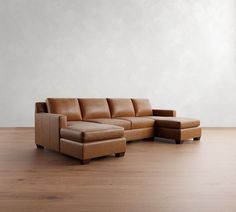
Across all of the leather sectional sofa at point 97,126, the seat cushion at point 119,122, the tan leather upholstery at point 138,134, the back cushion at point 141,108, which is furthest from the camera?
the back cushion at point 141,108

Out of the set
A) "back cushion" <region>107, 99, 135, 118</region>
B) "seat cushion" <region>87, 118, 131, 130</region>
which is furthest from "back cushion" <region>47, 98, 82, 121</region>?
"back cushion" <region>107, 99, 135, 118</region>

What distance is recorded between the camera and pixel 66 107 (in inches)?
148

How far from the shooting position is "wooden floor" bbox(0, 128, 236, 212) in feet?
5.82

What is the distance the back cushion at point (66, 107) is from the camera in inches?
143

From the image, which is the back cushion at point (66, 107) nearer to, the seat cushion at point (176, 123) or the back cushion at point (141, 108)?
the back cushion at point (141, 108)

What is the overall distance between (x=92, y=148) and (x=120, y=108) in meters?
1.73

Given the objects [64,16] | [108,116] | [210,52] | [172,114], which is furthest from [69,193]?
[210,52]

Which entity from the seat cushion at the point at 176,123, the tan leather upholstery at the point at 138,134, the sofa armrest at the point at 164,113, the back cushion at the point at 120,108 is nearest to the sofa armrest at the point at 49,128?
the tan leather upholstery at the point at 138,134

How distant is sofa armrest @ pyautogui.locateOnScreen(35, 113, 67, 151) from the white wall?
2.08 metres

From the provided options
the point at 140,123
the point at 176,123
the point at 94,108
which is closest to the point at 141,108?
the point at 140,123

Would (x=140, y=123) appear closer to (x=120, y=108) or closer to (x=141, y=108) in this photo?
(x=120, y=108)

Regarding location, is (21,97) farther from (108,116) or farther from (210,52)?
(210,52)

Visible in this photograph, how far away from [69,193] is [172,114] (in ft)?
10.7

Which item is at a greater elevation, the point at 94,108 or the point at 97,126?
the point at 94,108
